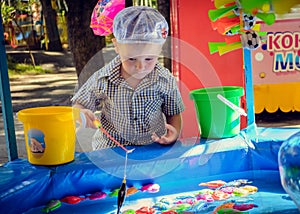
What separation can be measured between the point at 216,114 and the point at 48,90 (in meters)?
6.67

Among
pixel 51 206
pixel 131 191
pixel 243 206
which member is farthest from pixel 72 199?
pixel 243 206

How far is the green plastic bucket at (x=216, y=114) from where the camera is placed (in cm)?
294

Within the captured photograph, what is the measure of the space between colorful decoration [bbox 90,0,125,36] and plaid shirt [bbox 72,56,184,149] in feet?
2.04

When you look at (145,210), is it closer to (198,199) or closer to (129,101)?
(198,199)

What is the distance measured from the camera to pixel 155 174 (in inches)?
106

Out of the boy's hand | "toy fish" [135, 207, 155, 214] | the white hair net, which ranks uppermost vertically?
the white hair net

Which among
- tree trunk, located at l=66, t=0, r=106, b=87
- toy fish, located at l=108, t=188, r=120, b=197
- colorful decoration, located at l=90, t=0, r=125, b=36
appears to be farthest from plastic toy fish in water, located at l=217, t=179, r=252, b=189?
tree trunk, located at l=66, t=0, r=106, b=87

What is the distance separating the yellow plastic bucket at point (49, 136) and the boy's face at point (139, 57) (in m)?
0.38

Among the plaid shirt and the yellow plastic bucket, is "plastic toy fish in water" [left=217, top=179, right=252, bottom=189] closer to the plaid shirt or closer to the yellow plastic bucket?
the plaid shirt

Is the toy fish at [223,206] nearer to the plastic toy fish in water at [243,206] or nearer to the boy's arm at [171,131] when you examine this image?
the plastic toy fish in water at [243,206]

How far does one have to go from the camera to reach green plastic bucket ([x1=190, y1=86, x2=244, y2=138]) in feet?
9.65

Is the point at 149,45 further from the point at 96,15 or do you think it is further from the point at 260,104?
the point at 260,104

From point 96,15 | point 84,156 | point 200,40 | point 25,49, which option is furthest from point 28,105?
point 25,49

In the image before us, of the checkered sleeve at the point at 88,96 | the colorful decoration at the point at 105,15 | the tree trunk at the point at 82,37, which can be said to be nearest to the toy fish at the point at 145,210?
the checkered sleeve at the point at 88,96
